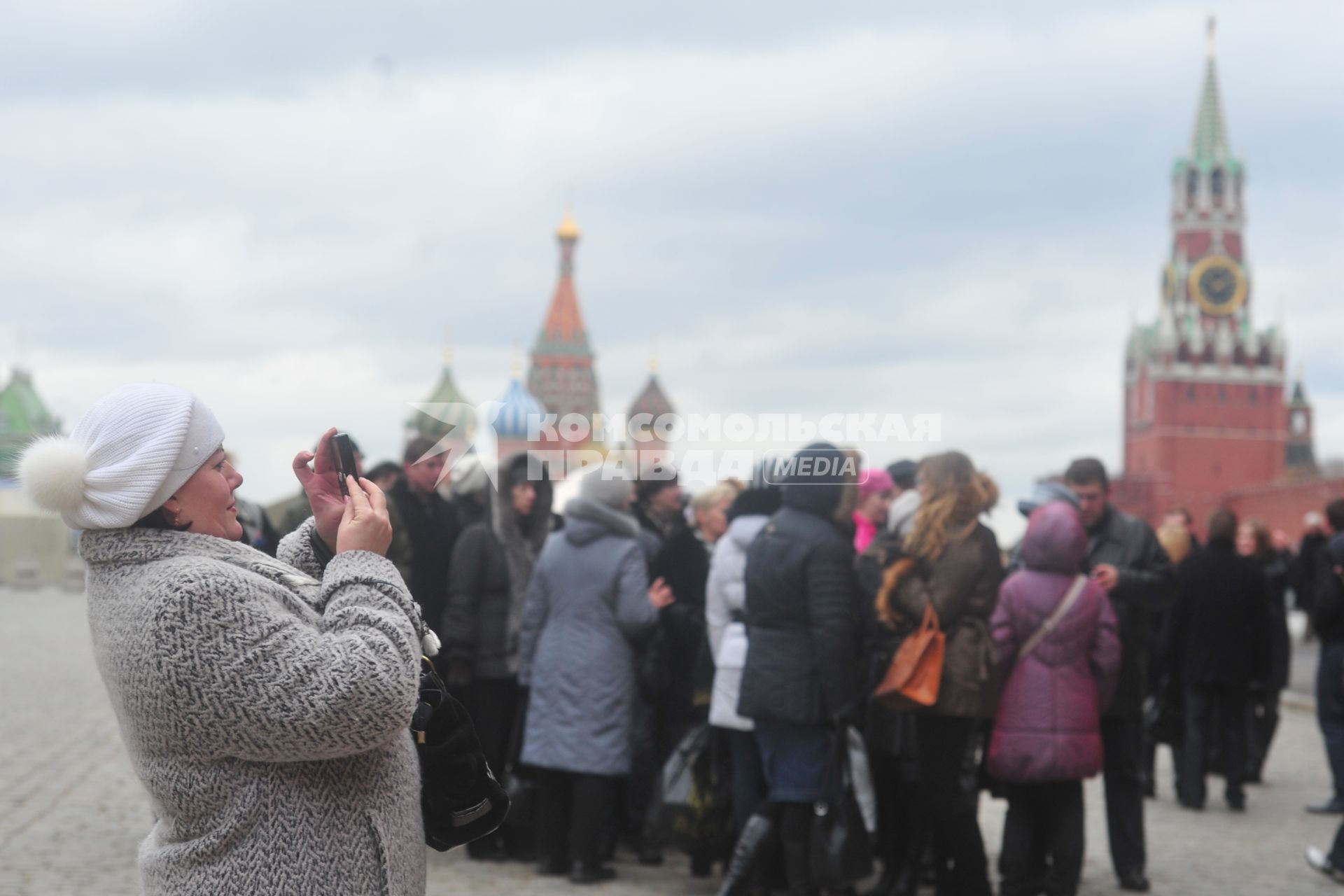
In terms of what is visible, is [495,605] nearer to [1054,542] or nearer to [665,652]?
[665,652]

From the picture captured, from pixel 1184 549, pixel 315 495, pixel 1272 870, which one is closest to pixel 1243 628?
pixel 1184 549

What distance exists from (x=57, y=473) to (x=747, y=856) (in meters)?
4.35

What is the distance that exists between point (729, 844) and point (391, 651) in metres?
4.81

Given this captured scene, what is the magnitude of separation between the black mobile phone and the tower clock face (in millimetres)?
114438

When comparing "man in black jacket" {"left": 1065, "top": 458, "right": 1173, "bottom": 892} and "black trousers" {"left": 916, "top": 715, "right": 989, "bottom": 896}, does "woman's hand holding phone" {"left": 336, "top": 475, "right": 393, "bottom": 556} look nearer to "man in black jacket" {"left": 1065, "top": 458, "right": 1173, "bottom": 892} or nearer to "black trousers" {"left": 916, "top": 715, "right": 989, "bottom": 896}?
"black trousers" {"left": 916, "top": 715, "right": 989, "bottom": 896}

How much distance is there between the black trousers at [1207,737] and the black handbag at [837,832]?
4.96m

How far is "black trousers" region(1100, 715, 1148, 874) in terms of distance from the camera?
302 inches

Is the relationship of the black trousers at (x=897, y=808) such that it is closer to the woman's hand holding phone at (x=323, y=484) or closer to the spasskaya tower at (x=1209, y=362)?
the woman's hand holding phone at (x=323, y=484)

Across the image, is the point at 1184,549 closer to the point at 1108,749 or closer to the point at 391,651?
the point at 1108,749

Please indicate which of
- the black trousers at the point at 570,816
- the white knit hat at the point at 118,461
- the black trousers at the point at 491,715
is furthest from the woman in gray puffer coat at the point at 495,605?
the white knit hat at the point at 118,461

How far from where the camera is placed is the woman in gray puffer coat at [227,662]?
2748mm

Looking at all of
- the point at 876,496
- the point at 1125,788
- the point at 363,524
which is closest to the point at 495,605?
the point at 876,496

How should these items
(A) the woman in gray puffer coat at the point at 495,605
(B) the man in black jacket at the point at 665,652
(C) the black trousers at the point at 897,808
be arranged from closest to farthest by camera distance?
1. (C) the black trousers at the point at 897,808
2. (B) the man in black jacket at the point at 665,652
3. (A) the woman in gray puffer coat at the point at 495,605

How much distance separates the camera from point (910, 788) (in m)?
7.41
